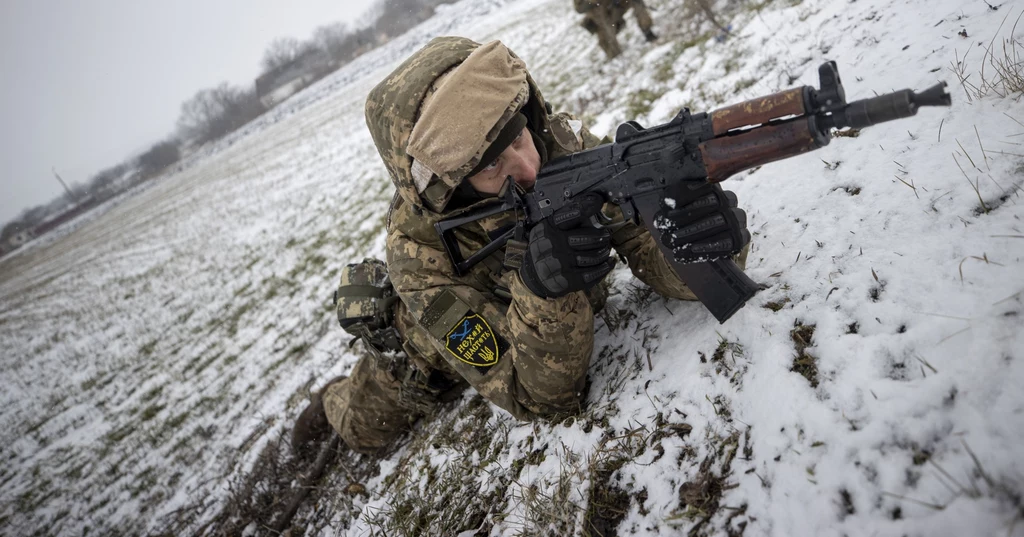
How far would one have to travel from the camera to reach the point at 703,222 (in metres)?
1.92

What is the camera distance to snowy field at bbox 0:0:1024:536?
1.32m

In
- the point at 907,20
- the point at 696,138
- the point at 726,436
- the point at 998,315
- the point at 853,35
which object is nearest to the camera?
the point at 998,315

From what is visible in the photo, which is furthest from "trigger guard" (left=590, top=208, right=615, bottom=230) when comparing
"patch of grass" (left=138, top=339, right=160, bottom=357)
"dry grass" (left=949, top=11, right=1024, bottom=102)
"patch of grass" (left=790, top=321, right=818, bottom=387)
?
"patch of grass" (left=138, top=339, right=160, bottom=357)

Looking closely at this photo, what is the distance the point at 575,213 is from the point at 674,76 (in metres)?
4.54

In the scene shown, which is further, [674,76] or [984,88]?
[674,76]

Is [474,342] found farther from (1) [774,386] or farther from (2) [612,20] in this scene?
(2) [612,20]

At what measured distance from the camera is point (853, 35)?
3.33 meters

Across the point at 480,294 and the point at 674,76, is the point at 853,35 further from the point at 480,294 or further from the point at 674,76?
the point at 480,294

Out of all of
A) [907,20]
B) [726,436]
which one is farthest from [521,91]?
[907,20]

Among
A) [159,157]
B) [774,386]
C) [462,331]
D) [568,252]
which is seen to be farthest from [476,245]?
[159,157]

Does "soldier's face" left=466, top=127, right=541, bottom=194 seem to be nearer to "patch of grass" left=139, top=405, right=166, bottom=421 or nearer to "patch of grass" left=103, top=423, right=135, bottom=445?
"patch of grass" left=139, top=405, right=166, bottom=421

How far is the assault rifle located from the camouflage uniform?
23 centimetres

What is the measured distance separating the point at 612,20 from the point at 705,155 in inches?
297

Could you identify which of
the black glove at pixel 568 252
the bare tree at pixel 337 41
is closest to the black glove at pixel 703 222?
the black glove at pixel 568 252
